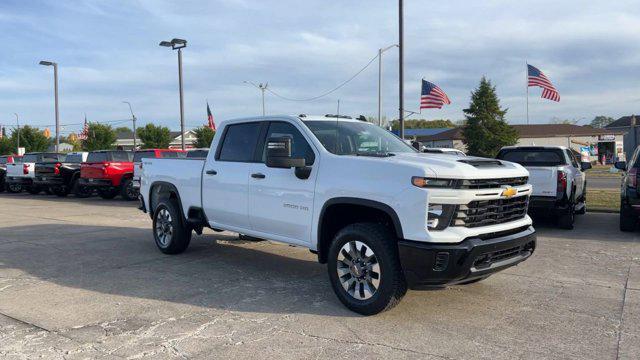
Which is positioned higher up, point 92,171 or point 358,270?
point 92,171

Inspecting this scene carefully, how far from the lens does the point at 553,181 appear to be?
31.8 ft

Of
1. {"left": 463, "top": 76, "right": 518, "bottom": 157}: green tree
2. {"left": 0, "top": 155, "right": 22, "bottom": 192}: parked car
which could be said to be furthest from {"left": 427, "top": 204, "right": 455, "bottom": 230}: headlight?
{"left": 463, "top": 76, "right": 518, "bottom": 157}: green tree

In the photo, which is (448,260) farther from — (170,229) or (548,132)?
(548,132)

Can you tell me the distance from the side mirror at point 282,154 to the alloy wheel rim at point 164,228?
301 cm

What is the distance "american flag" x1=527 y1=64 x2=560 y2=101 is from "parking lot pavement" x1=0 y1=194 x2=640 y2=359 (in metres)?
14.3

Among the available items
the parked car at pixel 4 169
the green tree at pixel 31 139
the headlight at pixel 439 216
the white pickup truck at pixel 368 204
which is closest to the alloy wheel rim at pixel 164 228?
the white pickup truck at pixel 368 204

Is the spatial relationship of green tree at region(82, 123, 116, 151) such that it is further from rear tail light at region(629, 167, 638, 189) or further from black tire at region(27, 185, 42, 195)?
rear tail light at region(629, 167, 638, 189)

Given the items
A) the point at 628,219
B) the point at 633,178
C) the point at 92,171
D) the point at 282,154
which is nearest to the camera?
the point at 282,154

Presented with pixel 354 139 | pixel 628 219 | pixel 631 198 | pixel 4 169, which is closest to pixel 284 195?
pixel 354 139

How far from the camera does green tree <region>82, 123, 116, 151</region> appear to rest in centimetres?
5628

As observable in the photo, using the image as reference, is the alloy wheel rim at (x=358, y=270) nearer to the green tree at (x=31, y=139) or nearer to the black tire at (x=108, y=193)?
the black tire at (x=108, y=193)

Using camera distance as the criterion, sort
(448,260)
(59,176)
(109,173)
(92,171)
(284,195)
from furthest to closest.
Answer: (59,176)
(92,171)
(109,173)
(284,195)
(448,260)

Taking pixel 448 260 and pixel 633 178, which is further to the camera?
pixel 633 178

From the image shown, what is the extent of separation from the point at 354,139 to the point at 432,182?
1.63 metres
